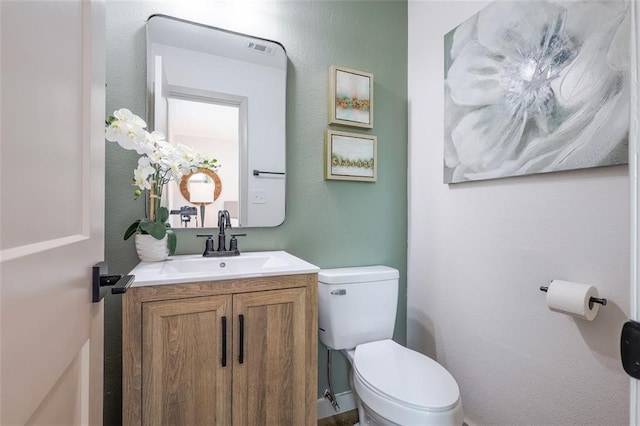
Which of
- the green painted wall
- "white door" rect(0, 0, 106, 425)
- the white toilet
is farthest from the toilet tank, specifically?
"white door" rect(0, 0, 106, 425)

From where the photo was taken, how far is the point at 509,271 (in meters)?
1.35

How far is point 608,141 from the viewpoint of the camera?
103 centimetres

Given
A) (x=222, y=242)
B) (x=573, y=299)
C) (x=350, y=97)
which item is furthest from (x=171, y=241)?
(x=573, y=299)

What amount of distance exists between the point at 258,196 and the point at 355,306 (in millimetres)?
740

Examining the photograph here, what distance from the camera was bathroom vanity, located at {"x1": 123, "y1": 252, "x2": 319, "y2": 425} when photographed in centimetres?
100

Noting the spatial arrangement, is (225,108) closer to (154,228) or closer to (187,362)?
(154,228)

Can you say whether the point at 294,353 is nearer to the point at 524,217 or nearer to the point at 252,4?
the point at 524,217

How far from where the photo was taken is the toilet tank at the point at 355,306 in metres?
1.49

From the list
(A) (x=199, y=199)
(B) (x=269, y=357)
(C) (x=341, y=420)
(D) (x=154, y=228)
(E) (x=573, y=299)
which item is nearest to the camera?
(E) (x=573, y=299)

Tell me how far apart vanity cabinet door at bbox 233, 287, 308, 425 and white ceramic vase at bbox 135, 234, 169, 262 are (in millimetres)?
443

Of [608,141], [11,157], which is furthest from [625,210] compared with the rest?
[11,157]

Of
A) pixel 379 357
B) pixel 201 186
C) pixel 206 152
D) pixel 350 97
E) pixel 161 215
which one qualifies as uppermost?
pixel 350 97

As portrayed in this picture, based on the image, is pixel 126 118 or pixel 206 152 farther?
pixel 206 152

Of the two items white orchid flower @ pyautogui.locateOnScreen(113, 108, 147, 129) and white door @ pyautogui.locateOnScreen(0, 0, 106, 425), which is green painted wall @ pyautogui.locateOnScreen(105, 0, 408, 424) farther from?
white door @ pyautogui.locateOnScreen(0, 0, 106, 425)
